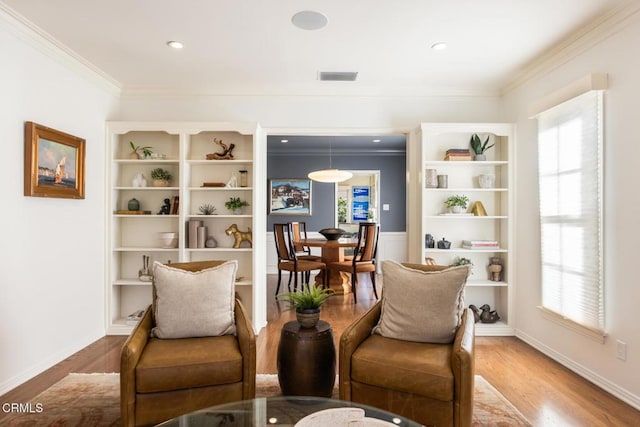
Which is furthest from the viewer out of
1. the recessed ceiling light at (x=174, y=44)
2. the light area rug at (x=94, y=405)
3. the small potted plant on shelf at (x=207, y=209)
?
the small potted plant on shelf at (x=207, y=209)

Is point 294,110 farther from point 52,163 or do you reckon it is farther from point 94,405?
point 94,405

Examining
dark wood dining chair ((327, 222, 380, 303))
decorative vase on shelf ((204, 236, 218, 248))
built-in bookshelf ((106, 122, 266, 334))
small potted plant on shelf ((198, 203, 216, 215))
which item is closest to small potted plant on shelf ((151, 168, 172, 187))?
built-in bookshelf ((106, 122, 266, 334))

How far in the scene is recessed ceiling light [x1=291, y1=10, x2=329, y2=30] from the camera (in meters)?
2.61

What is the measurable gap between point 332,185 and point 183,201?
4295mm

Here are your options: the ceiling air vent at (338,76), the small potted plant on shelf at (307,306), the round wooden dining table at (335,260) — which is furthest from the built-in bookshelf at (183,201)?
the round wooden dining table at (335,260)

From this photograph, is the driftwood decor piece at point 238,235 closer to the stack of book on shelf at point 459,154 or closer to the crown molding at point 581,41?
the stack of book on shelf at point 459,154

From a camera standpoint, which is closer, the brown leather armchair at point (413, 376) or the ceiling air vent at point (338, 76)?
the brown leather armchair at point (413, 376)

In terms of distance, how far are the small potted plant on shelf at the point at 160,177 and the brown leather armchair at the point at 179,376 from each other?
6.84ft

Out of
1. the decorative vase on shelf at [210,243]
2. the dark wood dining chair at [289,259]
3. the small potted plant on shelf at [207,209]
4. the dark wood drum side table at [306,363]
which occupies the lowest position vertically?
the dark wood drum side table at [306,363]

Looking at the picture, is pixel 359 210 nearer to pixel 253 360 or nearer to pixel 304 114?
pixel 304 114

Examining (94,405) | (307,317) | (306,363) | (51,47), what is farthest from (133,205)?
(306,363)

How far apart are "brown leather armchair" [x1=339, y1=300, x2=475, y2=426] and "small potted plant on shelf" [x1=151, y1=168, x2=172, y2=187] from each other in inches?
106

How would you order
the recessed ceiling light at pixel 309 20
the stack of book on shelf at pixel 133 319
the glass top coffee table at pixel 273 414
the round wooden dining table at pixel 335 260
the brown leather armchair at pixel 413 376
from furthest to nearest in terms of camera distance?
the round wooden dining table at pixel 335 260, the stack of book on shelf at pixel 133 319, the recessed ceiling light at pixel 309 20, the brown leather armchair at pixel 413 376, the glass top coffee table at pixel 273 414

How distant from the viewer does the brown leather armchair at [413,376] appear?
1.92 metres
